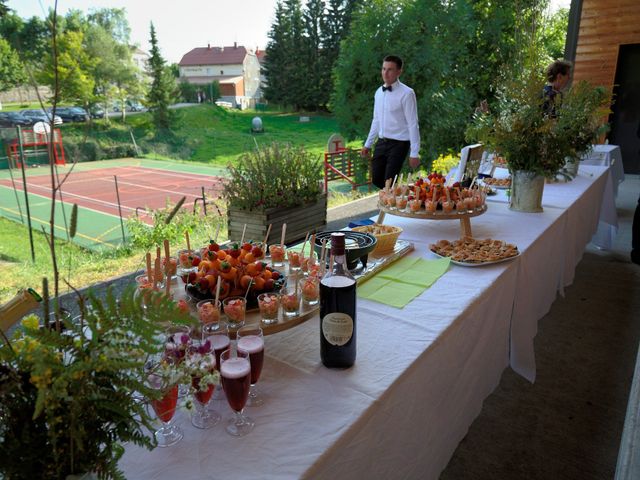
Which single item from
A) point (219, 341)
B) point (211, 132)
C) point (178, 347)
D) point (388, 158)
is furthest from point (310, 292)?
point (211, 132)

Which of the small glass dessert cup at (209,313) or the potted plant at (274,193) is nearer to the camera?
the small glass dessert cup at (209,313)

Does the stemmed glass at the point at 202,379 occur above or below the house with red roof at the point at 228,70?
below

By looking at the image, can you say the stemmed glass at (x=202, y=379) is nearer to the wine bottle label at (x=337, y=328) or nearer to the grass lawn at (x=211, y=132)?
the wine bottle label at (x=337, y=328)

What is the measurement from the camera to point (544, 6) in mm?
7711

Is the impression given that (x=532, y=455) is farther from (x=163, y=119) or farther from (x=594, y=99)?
(x=163, y=119)

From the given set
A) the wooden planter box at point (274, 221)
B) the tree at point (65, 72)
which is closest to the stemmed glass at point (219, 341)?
the tree at point (65, 72)

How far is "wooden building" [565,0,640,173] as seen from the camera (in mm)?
7488

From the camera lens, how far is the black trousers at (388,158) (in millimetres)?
4434

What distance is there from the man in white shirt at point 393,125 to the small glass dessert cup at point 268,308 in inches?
125

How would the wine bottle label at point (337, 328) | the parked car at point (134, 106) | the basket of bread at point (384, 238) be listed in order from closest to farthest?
the wine bottle label at point (337, 328)
the basket of bread at point (384, 238)
the parked car at point (134, 106)

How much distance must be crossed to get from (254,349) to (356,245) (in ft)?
2.33

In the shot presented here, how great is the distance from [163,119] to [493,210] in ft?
72.7

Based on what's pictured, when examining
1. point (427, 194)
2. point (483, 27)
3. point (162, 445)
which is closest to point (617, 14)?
point (483, 27)

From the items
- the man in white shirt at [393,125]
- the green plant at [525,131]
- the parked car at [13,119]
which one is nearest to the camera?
the green plant at [525,131]
